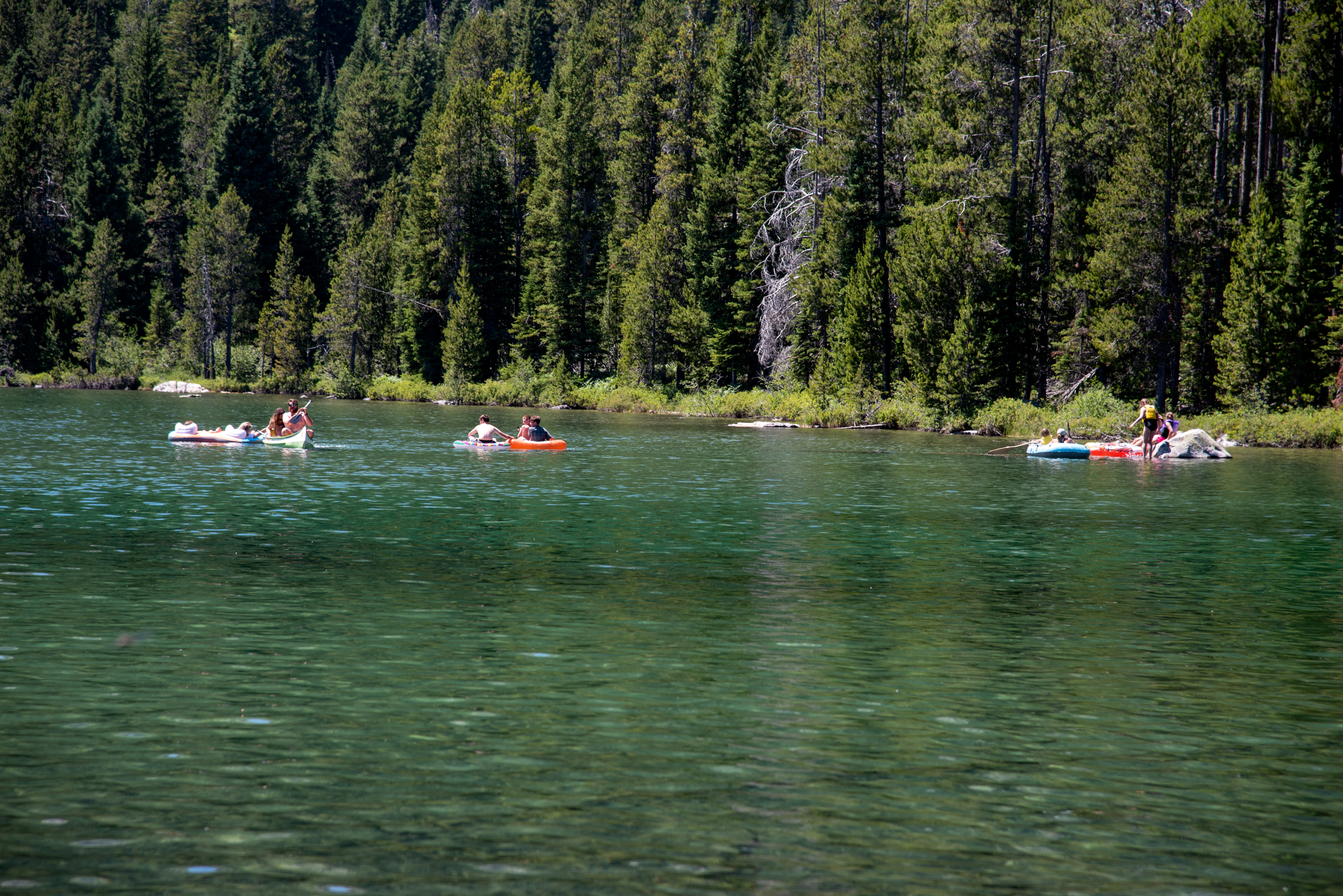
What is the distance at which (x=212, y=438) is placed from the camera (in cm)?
4241

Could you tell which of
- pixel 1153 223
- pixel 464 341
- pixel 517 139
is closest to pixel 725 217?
pixel 464 341

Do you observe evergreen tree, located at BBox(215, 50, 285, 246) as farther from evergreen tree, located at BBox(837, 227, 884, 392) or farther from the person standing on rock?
the person standing on rock

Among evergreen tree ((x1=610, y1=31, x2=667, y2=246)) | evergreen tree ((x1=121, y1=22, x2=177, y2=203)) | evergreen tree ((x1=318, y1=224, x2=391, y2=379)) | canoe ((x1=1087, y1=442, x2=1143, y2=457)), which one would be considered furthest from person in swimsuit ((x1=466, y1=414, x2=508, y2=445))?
evergreen tree ((x1=121, y1=22, x2=177, y2=203))

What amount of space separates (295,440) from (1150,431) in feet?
98.8

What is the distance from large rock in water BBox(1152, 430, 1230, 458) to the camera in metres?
44.7

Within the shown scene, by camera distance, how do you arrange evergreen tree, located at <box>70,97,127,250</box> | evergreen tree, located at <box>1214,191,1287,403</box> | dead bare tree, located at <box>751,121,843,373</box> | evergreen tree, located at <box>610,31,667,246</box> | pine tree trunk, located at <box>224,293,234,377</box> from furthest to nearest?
evergreen tree, located at <box>70,97,127,250</box> < pine tree trunk, located at <box>224,293,234,377</box> < evergreen tree, located at <box>610,31,667,246</box> < dead bare tree, located at <box>751,121,843,373</box> < evergreen tree, located at <box>1214,191,1287,403</box>

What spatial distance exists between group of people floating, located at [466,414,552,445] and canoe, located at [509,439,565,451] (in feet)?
0.47

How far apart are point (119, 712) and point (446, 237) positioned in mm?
88471

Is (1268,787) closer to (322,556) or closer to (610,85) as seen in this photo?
(322,556)

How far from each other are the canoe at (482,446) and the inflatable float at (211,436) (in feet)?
22.9

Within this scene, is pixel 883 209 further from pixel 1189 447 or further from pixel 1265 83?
pixel 1189 447

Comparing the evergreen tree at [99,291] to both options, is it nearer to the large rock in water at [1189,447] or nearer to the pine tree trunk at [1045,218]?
the pine tree trunk at [1045,218]

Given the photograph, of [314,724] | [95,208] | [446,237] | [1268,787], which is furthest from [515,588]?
[95,208]

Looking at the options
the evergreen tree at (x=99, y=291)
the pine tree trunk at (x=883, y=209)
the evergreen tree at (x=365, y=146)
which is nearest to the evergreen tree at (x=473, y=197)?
the evergreen tree at (x=365, y=146)
